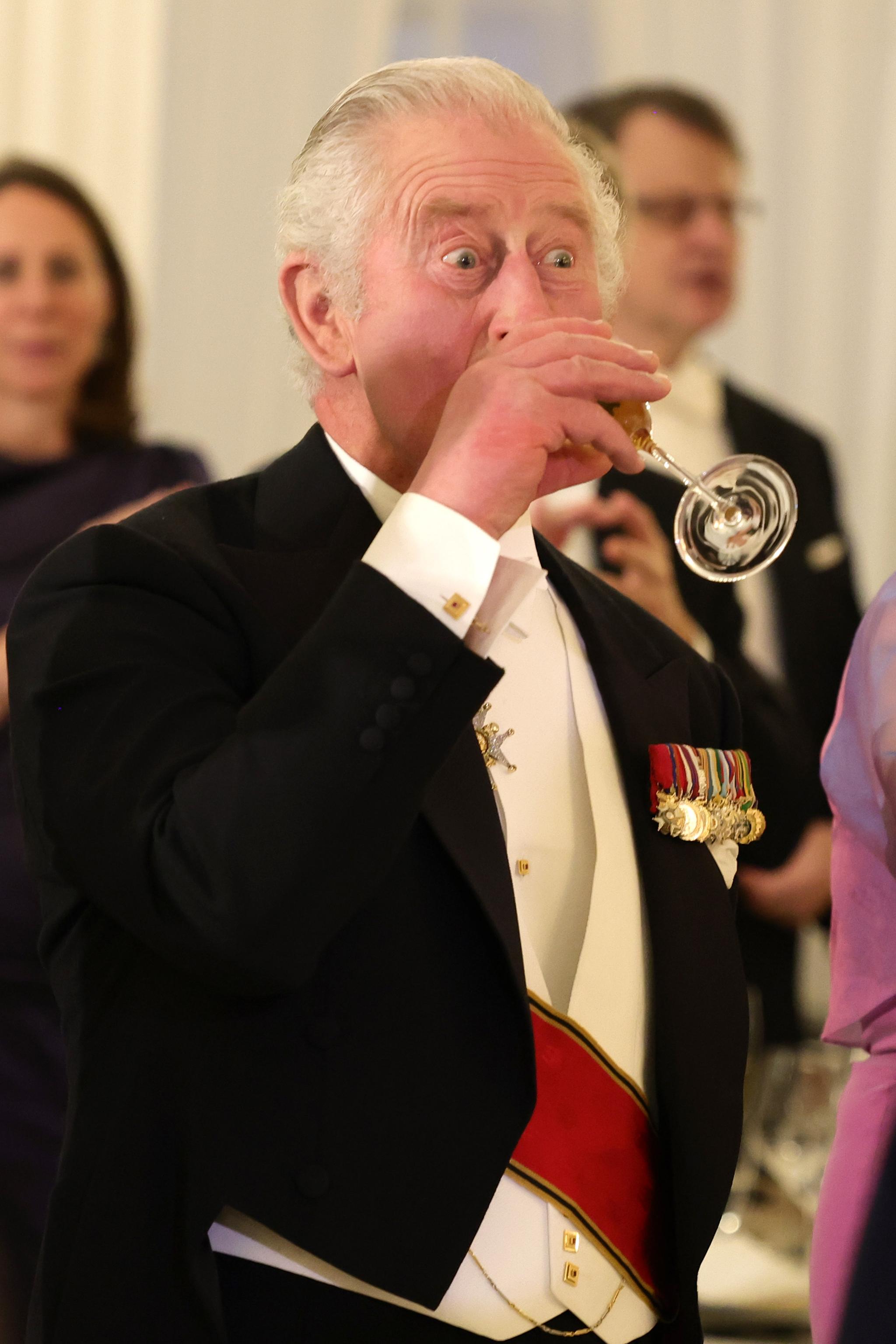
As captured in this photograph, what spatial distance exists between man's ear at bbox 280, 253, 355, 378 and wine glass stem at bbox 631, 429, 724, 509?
23cm

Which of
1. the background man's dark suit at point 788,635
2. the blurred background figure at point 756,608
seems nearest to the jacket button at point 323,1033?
the background man's dark suit at point 788,635

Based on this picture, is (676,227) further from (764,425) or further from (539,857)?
(539,857)

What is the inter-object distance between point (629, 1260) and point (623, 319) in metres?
1.86

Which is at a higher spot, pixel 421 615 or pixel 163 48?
pixel 163 48

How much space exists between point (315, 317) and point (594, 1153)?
0.67 m

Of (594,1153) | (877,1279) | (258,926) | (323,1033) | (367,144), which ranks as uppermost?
(367,144)

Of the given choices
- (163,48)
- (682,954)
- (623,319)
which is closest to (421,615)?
(682,954)

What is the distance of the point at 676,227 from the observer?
2.83 metres

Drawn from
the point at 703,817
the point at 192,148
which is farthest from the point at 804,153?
the point at 703,817

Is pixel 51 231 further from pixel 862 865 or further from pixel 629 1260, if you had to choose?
pixel 629 1260

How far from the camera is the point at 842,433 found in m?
4.37

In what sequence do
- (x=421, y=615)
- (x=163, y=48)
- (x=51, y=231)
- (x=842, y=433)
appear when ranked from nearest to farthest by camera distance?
(x=421, y=615)
(x=51, y=231)
(x=163, y=48)
(x=842, y=433)

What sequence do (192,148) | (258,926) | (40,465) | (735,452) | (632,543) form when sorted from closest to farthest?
(258,926)
(632,543)
(40,465)
(735,452)
(192,148)

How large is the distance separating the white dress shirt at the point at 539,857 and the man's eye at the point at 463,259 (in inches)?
6.6
